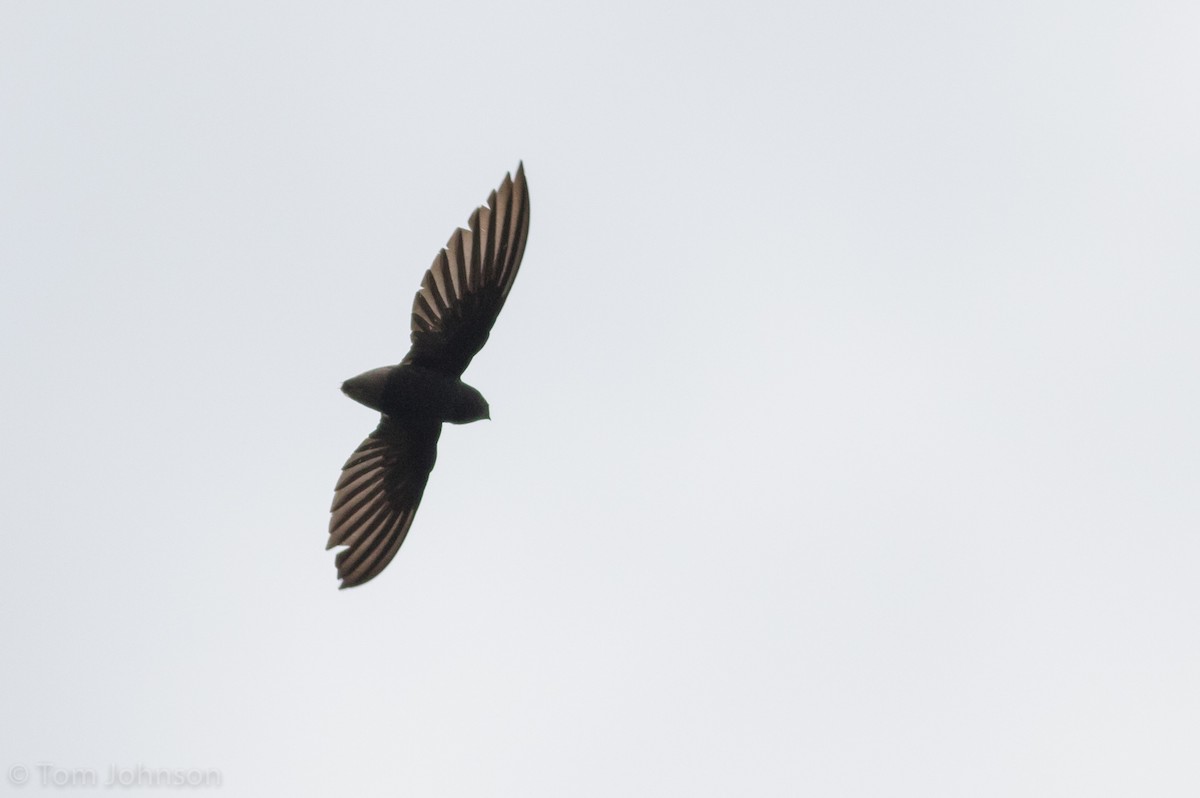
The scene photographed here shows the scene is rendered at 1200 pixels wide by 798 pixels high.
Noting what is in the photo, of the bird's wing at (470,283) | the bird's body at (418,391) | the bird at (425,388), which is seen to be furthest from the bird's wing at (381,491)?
the bird's wing at (470,283)

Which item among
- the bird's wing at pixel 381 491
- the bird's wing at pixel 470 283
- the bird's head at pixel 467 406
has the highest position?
the bird's wing at pixel 470 283

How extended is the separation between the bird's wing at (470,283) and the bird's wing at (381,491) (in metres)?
0.92

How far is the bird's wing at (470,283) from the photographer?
10.3m

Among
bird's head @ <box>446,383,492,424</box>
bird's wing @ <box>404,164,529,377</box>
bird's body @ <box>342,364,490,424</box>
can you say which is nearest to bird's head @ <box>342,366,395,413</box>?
bird's body @ <box>342,364,490,424</box>

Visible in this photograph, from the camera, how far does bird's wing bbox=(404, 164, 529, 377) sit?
33.8ft

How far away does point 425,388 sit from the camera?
35.2 ft

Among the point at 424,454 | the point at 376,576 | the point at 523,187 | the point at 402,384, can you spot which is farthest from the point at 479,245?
the point at 376,576

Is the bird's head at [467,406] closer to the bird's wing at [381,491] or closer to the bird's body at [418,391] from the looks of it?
the bird's body at [418,391]

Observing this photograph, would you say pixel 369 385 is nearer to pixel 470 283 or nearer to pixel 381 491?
pixel 470 283

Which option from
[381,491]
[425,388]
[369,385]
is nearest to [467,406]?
[425,388]

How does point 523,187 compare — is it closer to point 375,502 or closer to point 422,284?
point 422,284

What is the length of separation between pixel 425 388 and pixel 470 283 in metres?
0.88

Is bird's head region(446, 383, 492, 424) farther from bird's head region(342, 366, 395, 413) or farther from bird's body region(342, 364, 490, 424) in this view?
bird's head region(342, 366, 395, 413)

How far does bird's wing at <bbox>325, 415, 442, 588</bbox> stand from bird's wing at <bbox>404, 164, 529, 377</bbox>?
3.00ft
